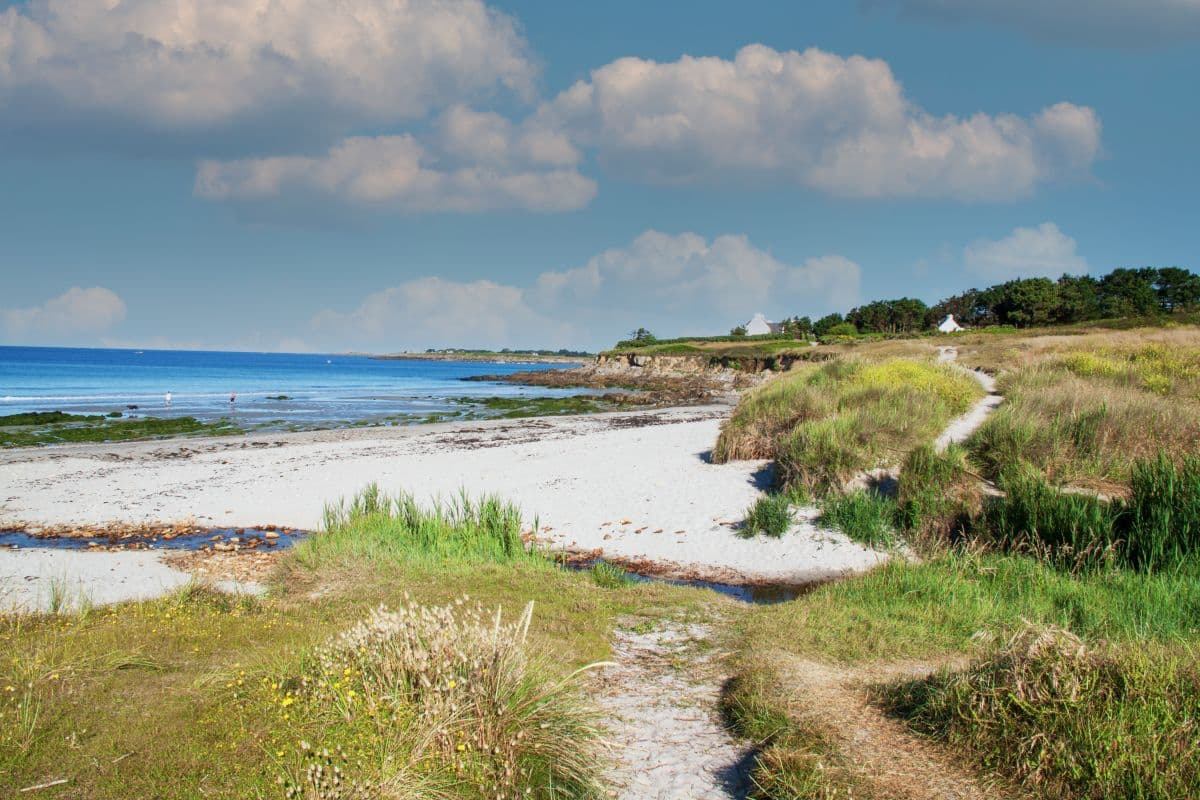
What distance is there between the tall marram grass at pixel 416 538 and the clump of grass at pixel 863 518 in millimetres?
5570

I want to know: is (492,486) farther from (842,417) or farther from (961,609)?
(961,609)

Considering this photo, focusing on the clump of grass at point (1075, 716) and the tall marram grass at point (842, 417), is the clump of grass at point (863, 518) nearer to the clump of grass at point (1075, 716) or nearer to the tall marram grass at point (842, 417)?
the tall marram grass at point (842, 417)

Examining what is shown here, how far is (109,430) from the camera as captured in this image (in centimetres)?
3123

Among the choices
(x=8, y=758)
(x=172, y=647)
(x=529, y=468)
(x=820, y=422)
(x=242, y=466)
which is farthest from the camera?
(x=242, y=466)

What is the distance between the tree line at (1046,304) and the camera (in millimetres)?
83375

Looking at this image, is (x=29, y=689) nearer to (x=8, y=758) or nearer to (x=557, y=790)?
(x=8, y=758)

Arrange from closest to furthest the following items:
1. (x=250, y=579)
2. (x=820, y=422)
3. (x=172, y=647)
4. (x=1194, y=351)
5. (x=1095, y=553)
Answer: (x=172, y=647)
(x=1095, y=553)
(x=250, y=579)
(x=820, y=422)
(x=1194, y=351)

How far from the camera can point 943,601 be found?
7484mm

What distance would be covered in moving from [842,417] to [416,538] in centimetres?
966

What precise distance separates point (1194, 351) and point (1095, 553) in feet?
72.1

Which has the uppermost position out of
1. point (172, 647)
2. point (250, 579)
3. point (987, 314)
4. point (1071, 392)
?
point (987, 314)

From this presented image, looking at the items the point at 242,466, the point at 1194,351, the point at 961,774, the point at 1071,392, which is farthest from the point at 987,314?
the point at 961,774

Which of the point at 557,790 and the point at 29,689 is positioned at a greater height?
the point at 29,689

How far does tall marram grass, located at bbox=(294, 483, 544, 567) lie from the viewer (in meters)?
9.73
